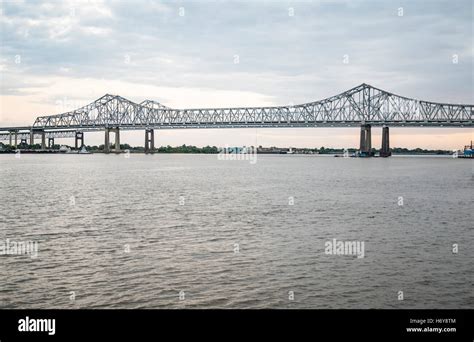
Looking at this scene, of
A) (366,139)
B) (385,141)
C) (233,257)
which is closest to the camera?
(233,257)

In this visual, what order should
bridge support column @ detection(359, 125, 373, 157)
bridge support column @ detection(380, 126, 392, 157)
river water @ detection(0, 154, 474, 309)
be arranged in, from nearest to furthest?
river water @ detection(0, 154, 474, 309) < bridge support column @ detection(380, 126, 392, 157) < bridge support column @ detection(359, 125, 373, 157)

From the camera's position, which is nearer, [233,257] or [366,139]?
[233,257]

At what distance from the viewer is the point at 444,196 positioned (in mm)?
37094

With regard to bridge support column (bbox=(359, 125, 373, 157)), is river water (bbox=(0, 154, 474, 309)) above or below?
below

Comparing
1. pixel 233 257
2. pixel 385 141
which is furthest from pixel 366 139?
pixel 233 257

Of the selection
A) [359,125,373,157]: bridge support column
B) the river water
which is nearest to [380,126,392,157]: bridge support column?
[359,125,373,157]: bridge support column

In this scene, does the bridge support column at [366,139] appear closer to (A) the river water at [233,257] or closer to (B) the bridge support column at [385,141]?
(B) the bridge support column at [385,141]

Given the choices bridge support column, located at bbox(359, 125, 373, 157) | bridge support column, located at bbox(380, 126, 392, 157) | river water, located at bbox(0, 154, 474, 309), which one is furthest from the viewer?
bridge support column, located at bbox(359, 125, 373, 157)

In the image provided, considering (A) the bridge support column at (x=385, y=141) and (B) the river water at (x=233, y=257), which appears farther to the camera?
(A) the bridge support column at (x=385, y=141)

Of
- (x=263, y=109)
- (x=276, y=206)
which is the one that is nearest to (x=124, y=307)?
(x=276, y=206)

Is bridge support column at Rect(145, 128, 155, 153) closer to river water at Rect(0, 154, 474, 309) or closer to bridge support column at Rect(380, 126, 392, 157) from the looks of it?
bridge support column at Rect(380, 126, 392, 157)

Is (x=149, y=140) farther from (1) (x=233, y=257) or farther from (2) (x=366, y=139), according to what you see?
(1) (x=233, y=257)

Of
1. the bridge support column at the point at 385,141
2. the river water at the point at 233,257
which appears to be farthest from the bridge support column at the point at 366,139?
the river water at the point at 233,257

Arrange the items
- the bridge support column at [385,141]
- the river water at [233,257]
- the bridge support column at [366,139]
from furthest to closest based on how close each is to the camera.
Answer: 1. the bridge support column at [366,139]
2. the bridge support column at [385,141]
3. the river water at [233,257]
